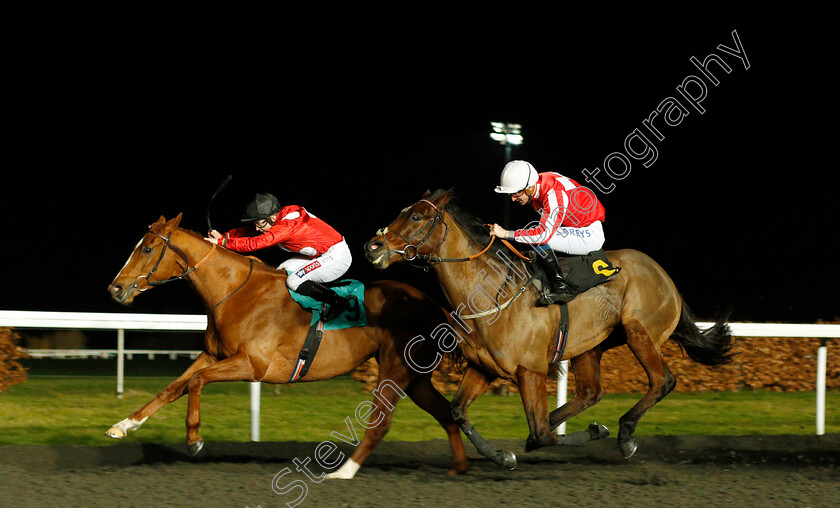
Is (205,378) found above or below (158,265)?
below

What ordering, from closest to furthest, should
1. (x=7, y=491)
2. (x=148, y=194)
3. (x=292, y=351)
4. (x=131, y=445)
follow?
(x=7, y=491)
(x=292, y=351)
(x=131, y=445)
(x=148, y=194)

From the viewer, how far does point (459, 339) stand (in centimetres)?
466

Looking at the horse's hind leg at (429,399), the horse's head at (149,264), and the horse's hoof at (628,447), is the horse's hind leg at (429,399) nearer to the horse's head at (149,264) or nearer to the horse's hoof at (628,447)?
the horse's hoof at (628,447)

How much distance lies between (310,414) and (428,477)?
2.66m

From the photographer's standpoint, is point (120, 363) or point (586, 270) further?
point (120, 363)

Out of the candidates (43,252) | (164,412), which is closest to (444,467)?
(164,412)

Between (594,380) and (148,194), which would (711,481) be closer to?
(594,380)

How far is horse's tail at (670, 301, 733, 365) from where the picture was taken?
5516 millimetres

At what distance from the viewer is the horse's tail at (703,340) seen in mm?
5516

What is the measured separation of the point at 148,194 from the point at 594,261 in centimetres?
2804

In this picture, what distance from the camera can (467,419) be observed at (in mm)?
4711

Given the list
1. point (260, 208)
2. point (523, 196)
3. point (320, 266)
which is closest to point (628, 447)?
point (523, 196)

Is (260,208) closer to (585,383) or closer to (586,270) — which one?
(586,270)

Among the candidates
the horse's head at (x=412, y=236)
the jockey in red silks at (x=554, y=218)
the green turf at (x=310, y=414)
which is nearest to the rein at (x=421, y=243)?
the horse's head at (x=412, y=236)
